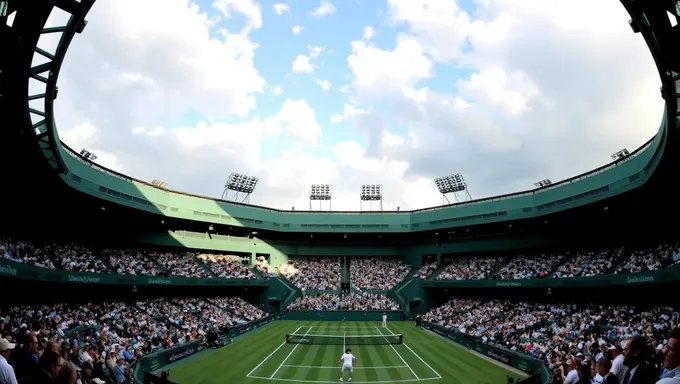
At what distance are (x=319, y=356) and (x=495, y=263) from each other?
3155cm

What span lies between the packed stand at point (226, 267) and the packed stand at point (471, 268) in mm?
24116

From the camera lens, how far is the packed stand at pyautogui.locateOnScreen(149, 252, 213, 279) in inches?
1908

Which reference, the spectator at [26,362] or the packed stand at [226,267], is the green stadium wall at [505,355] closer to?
the spectator at [26,362]

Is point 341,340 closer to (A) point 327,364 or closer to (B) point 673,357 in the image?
(A) point 327,364

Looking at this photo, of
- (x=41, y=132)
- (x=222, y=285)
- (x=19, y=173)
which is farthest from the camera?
(x=222, y=285)

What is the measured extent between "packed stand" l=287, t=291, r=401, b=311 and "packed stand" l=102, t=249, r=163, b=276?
1742 centimetres

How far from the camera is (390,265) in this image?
67.2m

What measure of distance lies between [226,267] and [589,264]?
39.3 meters

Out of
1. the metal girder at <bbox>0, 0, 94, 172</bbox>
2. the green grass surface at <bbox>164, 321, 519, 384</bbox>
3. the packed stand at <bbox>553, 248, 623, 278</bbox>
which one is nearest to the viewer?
the metal girder at <bbox>0, 0, 94, 172</bbox>

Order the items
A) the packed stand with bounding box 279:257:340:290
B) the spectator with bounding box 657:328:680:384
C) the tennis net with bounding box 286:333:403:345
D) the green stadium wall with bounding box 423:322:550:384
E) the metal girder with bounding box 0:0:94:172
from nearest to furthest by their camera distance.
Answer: the spectator with bounding box 657:328:680:384
the metal girder with bounding box 0:0:94:172
the green stadium wall with bounding box 423:322:550:384
the tennis net with bounding box 286:333:403:345
the packed stand with bounding box 279:257:340:290

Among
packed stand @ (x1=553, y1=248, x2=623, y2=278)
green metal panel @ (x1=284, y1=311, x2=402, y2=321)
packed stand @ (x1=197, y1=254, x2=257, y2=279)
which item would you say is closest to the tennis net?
green metal panel @ (x1=284, y1=311, x2=402, y2=321)

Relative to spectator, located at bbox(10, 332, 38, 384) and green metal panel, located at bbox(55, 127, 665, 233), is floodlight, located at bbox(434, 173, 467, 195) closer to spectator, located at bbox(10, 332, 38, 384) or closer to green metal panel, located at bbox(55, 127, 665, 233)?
green metal panel, located at bbox(55, 127, 665, 233)

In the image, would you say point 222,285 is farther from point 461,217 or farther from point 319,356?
point 461,217

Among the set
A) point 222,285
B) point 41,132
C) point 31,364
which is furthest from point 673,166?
point 222,285
